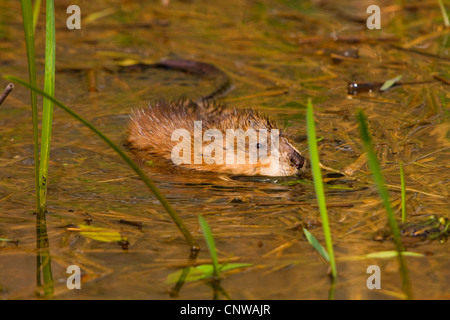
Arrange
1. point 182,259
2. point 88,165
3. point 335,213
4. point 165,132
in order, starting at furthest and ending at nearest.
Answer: point 165,132 → point 88,165 → point 335,213 → point 182,259

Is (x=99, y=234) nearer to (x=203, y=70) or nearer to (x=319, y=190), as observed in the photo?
(x=319, y=190)

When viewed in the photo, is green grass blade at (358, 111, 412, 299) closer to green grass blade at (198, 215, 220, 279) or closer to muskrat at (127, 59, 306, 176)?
green grass blade at (198, 215, 220, 279)

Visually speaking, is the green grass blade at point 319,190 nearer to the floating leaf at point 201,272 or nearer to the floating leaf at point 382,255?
the floating leaf at point 382,255

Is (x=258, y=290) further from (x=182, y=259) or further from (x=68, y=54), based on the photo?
(x=68, y=54)

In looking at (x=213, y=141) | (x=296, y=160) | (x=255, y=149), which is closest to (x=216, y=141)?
(x=213, y=141)

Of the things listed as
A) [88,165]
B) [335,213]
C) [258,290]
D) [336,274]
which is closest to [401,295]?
[336,274]

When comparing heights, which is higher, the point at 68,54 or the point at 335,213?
the point at 68,54
